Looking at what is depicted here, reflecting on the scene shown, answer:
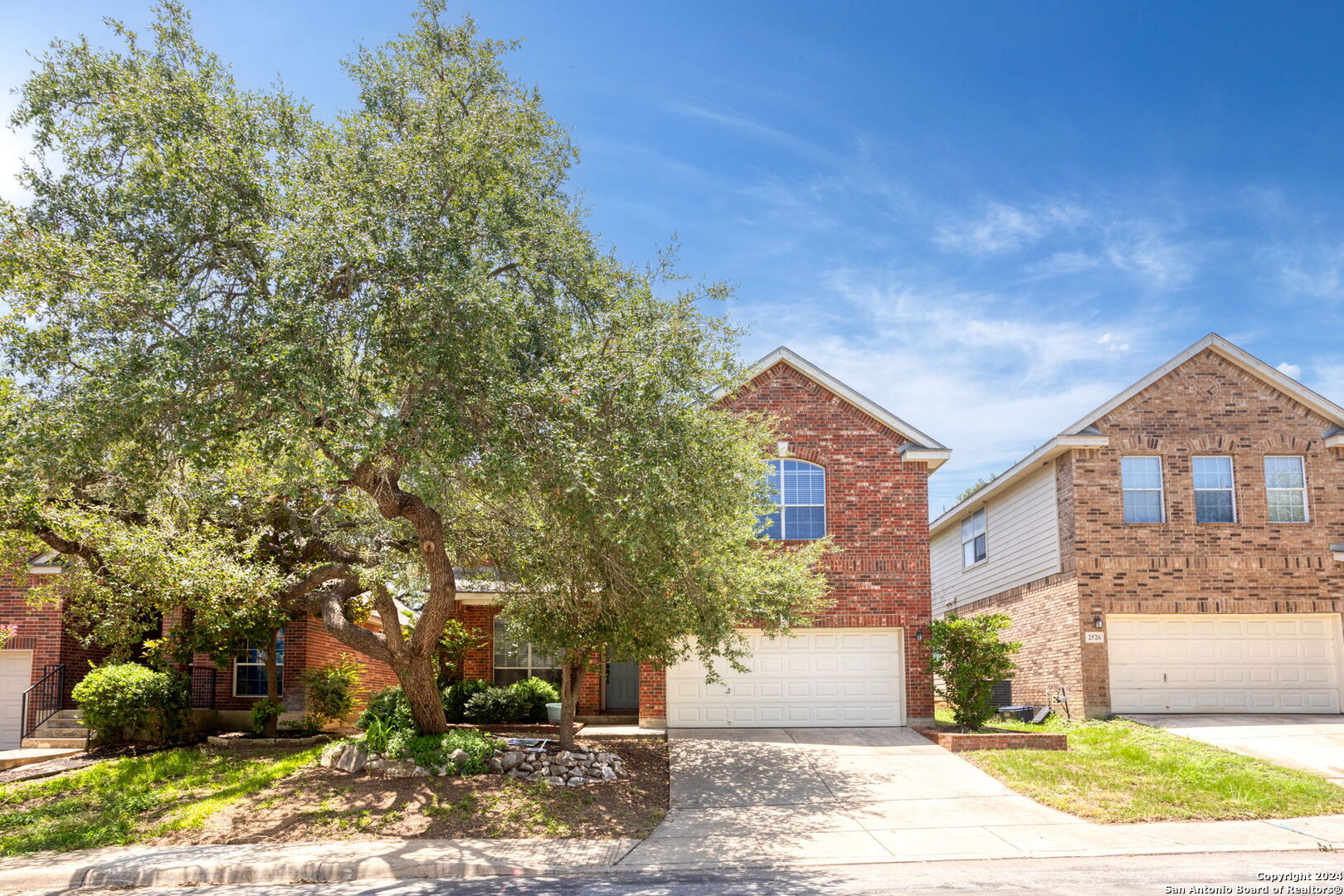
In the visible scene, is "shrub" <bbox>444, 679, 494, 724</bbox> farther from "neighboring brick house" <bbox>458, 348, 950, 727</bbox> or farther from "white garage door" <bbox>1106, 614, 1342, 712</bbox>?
"white garage door" <bbox>1106, 614, 1342, 712</bbox>

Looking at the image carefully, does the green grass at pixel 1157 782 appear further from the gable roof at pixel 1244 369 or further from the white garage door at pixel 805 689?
the gable roof at pixel 1244 369

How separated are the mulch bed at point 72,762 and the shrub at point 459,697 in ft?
15.5

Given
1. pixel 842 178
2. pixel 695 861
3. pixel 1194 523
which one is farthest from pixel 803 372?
pixel 695 861

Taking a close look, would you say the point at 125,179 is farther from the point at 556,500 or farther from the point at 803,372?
the point at 803,372

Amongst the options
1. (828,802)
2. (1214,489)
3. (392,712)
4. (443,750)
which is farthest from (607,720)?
(1214,489)

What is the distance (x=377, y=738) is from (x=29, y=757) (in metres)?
7.39

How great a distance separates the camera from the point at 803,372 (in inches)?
771

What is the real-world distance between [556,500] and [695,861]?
418 centimetres

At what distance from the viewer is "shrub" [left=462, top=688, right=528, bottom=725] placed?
60.4 ft

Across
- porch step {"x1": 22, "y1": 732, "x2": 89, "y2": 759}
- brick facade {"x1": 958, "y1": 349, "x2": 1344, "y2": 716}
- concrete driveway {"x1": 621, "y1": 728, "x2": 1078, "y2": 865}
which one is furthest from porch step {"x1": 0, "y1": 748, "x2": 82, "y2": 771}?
brick facade {"x1": 958, "y1": 349, "x2": 1344, "y2": 716}

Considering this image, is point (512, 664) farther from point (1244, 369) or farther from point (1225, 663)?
point (1244, 369)

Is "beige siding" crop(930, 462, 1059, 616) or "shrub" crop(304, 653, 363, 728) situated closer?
"shrub" crop(304, 653, 363, 728)

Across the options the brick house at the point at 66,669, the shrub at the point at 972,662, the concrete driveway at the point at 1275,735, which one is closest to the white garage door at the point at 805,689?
the shrub at the point at 972,662

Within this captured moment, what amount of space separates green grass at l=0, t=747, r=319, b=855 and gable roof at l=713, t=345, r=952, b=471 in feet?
36.8
